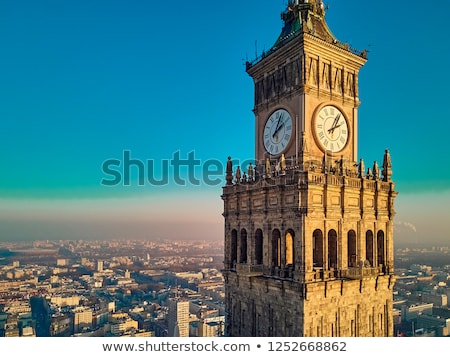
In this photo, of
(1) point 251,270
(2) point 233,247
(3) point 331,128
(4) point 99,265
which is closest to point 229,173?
(2) point 233,247

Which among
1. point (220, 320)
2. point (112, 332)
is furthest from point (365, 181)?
point (112, 332)

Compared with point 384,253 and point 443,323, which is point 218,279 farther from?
point 443,323

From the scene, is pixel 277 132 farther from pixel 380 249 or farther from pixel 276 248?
pixel 380 249

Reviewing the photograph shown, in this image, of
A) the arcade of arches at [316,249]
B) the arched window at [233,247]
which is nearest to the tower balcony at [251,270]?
the arcade of arches at [316,249]

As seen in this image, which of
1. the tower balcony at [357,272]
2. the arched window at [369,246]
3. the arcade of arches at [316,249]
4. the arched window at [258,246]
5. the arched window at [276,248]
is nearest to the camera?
the tower balcony at [357,272]

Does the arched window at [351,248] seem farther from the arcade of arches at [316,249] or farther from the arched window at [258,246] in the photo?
the arched window at [258,246]

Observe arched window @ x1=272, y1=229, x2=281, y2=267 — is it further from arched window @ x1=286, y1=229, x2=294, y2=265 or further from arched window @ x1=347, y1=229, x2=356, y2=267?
arched window @ x1=347, y1=229, x2=356, y2=267
